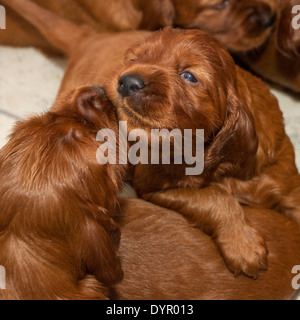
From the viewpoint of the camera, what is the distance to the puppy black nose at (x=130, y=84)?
182 cm

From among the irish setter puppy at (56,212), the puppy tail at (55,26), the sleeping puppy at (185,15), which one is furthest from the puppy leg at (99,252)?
the sleeping puppy at (185,15)

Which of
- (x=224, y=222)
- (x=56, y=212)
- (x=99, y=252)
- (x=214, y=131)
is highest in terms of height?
(x=214, y=131)

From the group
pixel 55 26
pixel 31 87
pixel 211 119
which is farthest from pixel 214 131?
pixel 31 87

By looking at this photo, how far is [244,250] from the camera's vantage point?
220 cm

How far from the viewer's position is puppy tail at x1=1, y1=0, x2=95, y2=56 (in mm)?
2840

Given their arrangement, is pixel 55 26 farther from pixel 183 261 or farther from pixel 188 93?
pixel 183 261

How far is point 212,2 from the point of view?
112 inches

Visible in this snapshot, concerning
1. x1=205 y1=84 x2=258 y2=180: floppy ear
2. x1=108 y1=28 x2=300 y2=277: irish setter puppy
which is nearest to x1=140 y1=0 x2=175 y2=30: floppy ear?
x1=108 y1=28 x2=300 y2=277: irish setter puppy

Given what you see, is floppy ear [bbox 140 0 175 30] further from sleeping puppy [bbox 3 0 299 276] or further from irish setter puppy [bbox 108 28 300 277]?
irish setter puppy [bbox 108 28 300 277]

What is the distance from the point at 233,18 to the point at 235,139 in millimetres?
1071

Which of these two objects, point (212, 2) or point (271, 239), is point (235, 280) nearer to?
point (271, 239)

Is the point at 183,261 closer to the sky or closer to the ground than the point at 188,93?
closer to the ground

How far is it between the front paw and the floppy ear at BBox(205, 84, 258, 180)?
29cm
